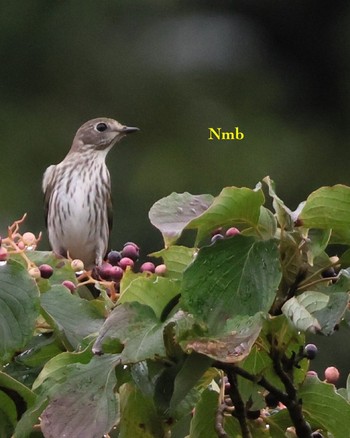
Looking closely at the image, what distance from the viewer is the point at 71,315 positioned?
4.76ft

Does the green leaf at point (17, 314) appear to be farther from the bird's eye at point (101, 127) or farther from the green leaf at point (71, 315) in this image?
the bird's eye at point (101, 127)

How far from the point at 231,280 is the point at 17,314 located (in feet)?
0.63

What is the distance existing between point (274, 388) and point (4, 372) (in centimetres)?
25

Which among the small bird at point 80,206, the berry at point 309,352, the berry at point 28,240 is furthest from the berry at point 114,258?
the small bird at point 80,206

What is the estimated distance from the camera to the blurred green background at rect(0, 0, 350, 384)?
25.7 ft

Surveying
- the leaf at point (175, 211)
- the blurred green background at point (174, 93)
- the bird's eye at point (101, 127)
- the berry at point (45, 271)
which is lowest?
the blurred green background at point (174, 93)

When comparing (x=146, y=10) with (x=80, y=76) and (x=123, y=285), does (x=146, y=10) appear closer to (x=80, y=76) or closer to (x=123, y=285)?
(x=80, y=76)

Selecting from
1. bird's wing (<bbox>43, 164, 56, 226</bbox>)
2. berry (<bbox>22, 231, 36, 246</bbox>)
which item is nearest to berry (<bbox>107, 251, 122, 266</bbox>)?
berry (<bbox>22, 231, 36, 246</bbox>)

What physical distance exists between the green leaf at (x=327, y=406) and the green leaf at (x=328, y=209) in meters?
0.16

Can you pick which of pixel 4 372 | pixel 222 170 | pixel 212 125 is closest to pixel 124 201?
pixel 222 170

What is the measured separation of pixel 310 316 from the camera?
132 cm

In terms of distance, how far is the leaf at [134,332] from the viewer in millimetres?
1333

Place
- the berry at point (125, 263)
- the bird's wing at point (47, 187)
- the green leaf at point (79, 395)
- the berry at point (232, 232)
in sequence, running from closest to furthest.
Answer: the green leaf at point (79, 395) → the berry at point (232, 232) → the berry at point (125, 263) → the bird's wing at point (47, 187)

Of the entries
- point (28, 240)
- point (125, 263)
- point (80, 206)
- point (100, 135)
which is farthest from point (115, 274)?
point (100, 135)
